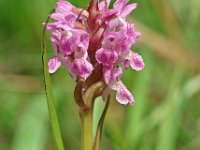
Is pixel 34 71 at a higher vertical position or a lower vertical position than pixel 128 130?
lower

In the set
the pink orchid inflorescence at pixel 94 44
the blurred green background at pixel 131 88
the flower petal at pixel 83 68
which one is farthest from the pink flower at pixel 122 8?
the blurred green background at pixel 131 88

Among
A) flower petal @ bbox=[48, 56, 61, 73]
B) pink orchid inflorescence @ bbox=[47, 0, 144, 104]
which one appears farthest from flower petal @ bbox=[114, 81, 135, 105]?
flower petal @ bbox=[48, 56, 61, 73]

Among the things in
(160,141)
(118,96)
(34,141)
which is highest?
(118,96)

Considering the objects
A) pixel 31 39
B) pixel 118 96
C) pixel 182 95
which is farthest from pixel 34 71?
pixel 118 96

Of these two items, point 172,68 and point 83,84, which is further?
point 172,68

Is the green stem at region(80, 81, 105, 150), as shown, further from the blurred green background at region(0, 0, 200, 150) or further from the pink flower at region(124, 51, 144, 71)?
the blurred green background at region(0, 0, 200, 150)

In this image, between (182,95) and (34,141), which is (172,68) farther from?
(34,141)

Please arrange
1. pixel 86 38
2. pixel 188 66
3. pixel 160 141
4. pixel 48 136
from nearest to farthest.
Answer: pixel 86 38 → pixel 160 141 → pixel 48 136 → pixel 188 66
